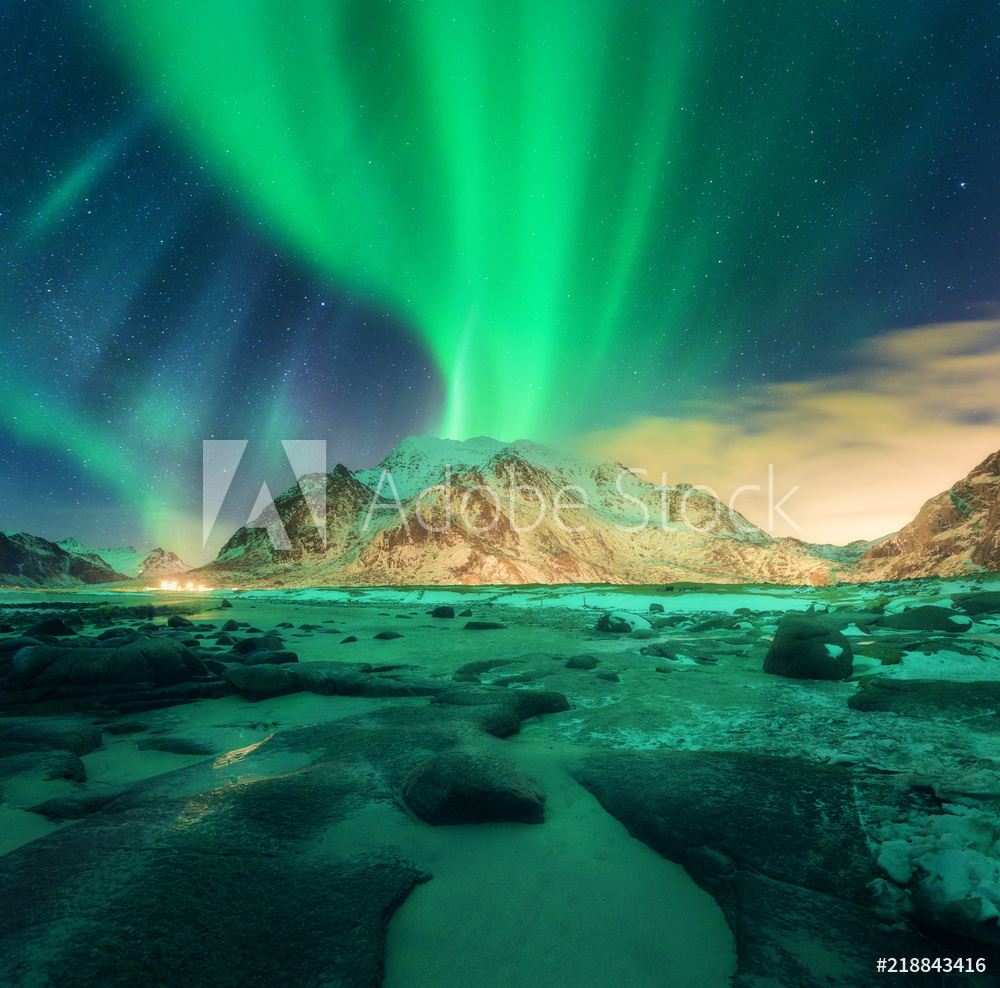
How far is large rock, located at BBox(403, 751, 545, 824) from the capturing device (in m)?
3.22

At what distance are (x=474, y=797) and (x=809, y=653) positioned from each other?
6.59 m

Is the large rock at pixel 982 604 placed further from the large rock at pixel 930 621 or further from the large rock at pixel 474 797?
the large rock at pixel 474 797

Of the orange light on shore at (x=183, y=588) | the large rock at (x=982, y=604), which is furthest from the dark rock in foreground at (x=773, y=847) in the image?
the orange light on shore at (x=183, y=588)

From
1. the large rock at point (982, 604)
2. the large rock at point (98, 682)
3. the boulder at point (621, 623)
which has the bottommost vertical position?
the boulder at point (621, 623)

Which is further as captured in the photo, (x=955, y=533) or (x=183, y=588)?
(x=955, y=533)

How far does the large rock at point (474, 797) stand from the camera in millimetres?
3221

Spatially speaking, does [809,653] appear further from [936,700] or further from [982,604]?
[982,604]

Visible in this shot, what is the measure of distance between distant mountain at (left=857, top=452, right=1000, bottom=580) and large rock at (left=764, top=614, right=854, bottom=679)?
78.7m

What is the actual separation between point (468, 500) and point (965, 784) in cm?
13830

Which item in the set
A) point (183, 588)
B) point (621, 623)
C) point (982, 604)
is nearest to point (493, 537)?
point (183, 588)

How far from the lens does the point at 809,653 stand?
7.49m

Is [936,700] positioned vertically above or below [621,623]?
above

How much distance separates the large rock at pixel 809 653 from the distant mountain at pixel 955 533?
78.7 meters

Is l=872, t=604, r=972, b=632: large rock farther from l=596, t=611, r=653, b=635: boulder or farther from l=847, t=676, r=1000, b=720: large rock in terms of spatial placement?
l=847, t=676, r=1000, b=720: large rock
